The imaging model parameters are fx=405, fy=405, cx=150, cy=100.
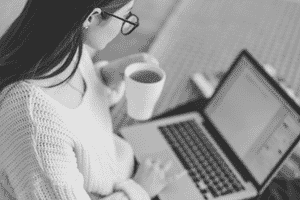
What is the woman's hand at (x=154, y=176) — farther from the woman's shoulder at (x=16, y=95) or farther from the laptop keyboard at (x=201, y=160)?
the woman's shoulder at (x=16, y=95)

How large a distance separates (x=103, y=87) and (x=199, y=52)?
1.61 feet

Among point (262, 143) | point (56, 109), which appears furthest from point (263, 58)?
point (56, 109)

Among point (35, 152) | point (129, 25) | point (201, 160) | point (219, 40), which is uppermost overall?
point (129, 25)


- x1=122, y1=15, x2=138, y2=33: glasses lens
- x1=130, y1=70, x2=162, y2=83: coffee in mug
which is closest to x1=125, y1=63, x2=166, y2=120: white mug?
x1=130, y1=70, x2=162, y2=83: coffee in mug

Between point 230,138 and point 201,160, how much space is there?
89 mm

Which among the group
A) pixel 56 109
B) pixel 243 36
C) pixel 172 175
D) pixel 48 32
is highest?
pixel 48 32

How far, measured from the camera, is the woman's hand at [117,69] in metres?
1.01

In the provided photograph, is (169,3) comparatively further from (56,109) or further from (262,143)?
(56,109)

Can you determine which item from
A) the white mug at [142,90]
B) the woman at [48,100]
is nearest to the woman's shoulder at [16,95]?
the woman at [48,100]

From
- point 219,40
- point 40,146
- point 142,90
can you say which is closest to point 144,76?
point 142,90

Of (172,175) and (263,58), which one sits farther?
(263,58)

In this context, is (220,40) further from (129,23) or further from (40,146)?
(40,146)

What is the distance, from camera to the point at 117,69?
1015 millimetres

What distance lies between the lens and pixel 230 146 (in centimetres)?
98
